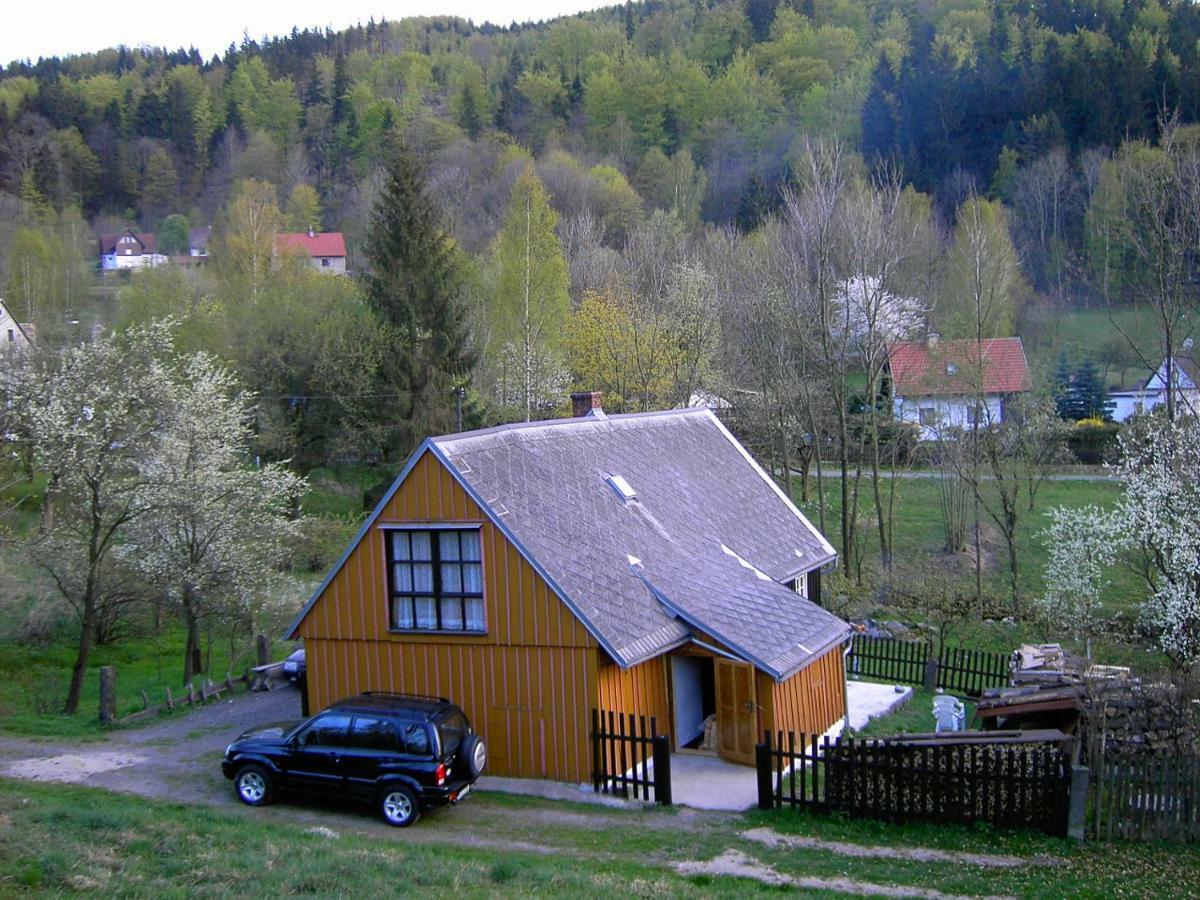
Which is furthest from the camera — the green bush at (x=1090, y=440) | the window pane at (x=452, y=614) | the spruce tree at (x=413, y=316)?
the green bush at (x=1090, y=440)

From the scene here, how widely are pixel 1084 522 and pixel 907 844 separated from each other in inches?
589

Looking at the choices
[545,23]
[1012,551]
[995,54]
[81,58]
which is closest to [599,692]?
[1012,551]

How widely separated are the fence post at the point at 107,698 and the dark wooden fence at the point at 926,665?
15.8 meters

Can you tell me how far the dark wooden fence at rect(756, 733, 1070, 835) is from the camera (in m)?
13.1

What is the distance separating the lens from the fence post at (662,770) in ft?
48.0

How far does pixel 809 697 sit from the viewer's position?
17922 mm

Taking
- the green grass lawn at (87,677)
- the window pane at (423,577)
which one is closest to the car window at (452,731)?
the window pane at (423,577)

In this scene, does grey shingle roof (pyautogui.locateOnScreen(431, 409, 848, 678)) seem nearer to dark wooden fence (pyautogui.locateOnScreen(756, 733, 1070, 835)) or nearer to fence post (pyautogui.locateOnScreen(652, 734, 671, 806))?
fence post (pyautogui.locateOnScreen(652, 734, 671, 806))

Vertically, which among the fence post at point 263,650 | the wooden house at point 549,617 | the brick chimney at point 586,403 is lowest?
the fence post at point 263,650

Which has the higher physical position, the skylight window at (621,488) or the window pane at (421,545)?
the skylight window at (621,488)

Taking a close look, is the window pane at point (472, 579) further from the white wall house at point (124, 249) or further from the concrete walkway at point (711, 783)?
the white wall house at point (124, 249)

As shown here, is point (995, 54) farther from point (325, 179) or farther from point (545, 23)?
A: point (545, 23)

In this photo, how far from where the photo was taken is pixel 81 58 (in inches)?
4990

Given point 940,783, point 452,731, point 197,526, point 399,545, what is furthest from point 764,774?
point 197,526
